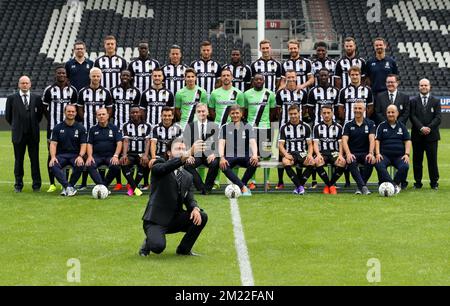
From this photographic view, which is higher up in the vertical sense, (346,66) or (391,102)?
(346,66)

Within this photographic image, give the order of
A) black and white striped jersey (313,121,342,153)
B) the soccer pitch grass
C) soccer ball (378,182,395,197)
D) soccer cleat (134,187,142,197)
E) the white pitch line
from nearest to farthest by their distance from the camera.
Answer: the white pitch line → the soccer pitch grass → soccer ball (378,182,395,197) → soccer cleat (134,187,142,197) → black and white striped jersey (313,121,342,153)

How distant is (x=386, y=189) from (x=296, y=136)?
1540mm

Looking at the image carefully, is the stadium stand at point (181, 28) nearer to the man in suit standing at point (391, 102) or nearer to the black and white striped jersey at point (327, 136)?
the man in suit standing at point (391, 102)

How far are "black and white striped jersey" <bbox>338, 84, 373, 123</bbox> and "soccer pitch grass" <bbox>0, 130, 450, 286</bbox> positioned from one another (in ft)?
4.63

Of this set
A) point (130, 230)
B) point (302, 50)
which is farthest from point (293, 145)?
point (302, 50)

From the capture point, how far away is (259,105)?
14.2 metres

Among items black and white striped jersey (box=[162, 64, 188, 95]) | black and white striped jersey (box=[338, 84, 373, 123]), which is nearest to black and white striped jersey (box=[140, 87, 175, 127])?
black and white striped jersey (box=[162, 64, 188, 95])

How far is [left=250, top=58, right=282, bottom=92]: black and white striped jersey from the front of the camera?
14.9 meters

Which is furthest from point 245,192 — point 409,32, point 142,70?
point 409,32

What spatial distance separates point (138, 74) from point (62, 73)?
45.6 inches

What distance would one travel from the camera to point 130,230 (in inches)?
425

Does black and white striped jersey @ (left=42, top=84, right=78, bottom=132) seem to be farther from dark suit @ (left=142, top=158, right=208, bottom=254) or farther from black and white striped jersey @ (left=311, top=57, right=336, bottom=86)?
dark suit @ (left=142, top=158, right=208, bottom=254)

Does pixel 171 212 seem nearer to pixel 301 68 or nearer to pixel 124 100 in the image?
pixel 124 100

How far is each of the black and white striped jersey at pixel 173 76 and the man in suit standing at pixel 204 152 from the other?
3.21 feet
